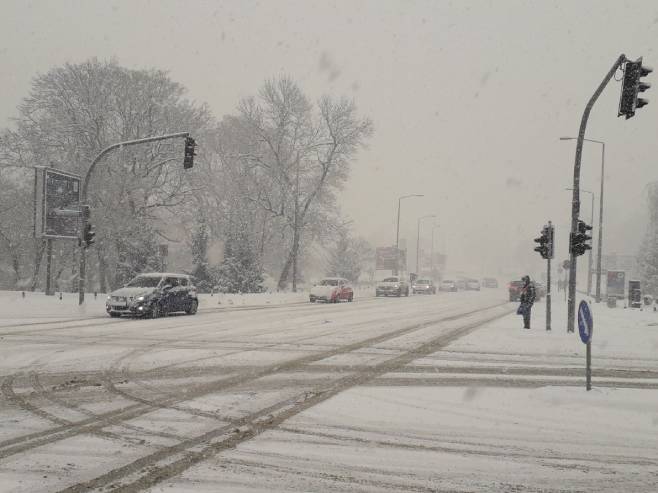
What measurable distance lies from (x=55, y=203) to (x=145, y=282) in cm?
963

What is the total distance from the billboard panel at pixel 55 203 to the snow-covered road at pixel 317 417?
15076 millimetres

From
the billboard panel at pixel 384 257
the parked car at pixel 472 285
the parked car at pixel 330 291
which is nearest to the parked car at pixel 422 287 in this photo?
the parked car at pixel 472 285

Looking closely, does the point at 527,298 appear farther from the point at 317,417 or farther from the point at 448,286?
the point at 448,286

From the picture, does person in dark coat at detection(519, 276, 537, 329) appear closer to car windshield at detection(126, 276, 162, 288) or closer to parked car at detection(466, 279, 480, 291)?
car windshield at detection(126, 276, 162, 288)

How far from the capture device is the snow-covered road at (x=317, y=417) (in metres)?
4.83

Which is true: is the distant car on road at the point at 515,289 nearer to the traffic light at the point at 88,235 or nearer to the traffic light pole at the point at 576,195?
the traffic light pole at the point at 576,195

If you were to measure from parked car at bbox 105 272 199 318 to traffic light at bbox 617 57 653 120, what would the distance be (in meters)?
15.2

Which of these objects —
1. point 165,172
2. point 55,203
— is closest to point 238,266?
point 165,172

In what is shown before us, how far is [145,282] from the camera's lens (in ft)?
70.3

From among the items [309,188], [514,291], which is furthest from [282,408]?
[309,188]

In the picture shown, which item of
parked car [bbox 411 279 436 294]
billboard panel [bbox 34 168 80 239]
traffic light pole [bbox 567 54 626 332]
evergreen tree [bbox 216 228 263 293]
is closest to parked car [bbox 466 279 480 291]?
parked car [bbox 411 279 436 294]

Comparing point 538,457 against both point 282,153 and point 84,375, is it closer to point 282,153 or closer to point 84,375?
point 84,375

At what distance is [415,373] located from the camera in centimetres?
1012

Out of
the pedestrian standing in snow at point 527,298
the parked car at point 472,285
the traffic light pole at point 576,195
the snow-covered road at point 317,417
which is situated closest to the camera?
the snow-covered road at point 317,417
